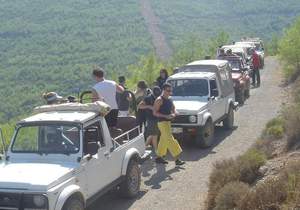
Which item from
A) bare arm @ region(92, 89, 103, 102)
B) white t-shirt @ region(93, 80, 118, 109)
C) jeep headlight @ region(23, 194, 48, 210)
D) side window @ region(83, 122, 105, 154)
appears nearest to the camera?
jeep headlight @ region(23, 194, 48, 210)

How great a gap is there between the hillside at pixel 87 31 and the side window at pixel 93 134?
210 ft

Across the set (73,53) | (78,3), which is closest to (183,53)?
(73,53)

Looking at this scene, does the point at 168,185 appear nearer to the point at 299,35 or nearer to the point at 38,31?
the point at 299,35

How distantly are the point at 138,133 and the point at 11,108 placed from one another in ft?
217

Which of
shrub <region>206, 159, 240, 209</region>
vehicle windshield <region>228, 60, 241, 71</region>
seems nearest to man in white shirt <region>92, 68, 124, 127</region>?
shrub <region>206, 159, 240, 209</region>

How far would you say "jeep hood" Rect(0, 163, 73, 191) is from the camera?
7531 millimetres

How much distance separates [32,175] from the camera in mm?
7812

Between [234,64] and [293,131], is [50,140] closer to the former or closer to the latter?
[293,131]

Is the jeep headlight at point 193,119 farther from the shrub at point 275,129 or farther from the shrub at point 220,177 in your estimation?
the shrub at point 220,177

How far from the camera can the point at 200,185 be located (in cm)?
1119

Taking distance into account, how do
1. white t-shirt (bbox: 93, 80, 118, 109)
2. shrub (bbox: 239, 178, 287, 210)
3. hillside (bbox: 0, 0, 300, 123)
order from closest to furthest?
shrub (bbox: 239, 178, 287, 210) < white t-shirt (bbox: 93, 80, 118, 109) < hillside (bbox: 0, 0, 300, 123)

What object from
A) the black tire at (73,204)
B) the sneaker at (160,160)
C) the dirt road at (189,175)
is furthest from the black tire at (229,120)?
the black tire at (73,204)

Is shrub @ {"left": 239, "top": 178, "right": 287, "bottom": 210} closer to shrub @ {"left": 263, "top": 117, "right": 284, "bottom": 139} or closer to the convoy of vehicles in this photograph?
the convoy of vehicles

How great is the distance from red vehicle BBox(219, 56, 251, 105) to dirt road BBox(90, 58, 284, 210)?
1.79m
